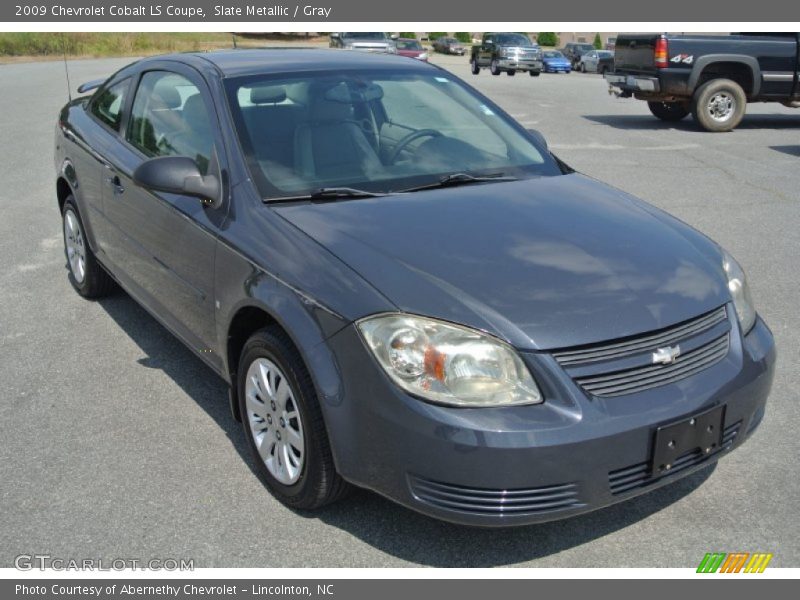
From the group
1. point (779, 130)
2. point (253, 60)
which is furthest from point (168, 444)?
point (779, 130)

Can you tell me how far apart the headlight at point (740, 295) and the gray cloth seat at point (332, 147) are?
1557mm

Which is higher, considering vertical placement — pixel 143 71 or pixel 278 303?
pixel 143 71

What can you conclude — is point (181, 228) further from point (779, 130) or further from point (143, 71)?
point (779, 130)

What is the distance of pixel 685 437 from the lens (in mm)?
3031

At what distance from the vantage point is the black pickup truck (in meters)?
14.4

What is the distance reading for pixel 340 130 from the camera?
4176mm

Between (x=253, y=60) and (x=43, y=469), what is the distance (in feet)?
7.28

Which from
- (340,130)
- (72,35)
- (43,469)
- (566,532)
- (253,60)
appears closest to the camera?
(566,532)

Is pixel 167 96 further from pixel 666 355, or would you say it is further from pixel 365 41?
pixel 365 41

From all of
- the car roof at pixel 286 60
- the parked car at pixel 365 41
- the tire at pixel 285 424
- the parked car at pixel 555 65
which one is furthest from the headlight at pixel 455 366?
the parked car at pixel 555 65

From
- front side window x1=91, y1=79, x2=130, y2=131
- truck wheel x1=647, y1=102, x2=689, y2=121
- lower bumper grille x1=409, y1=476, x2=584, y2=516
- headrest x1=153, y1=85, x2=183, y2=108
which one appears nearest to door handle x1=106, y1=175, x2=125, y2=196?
front side window x1=91, y1=79, x2=130, y2=131

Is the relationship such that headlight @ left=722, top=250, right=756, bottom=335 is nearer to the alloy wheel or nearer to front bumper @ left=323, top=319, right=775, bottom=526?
front bumper @ left=323, top=319, right=775, bottom=526

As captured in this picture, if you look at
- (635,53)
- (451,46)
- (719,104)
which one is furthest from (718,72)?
(451,46)

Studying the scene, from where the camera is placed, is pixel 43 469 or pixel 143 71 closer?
pixel 43 469
